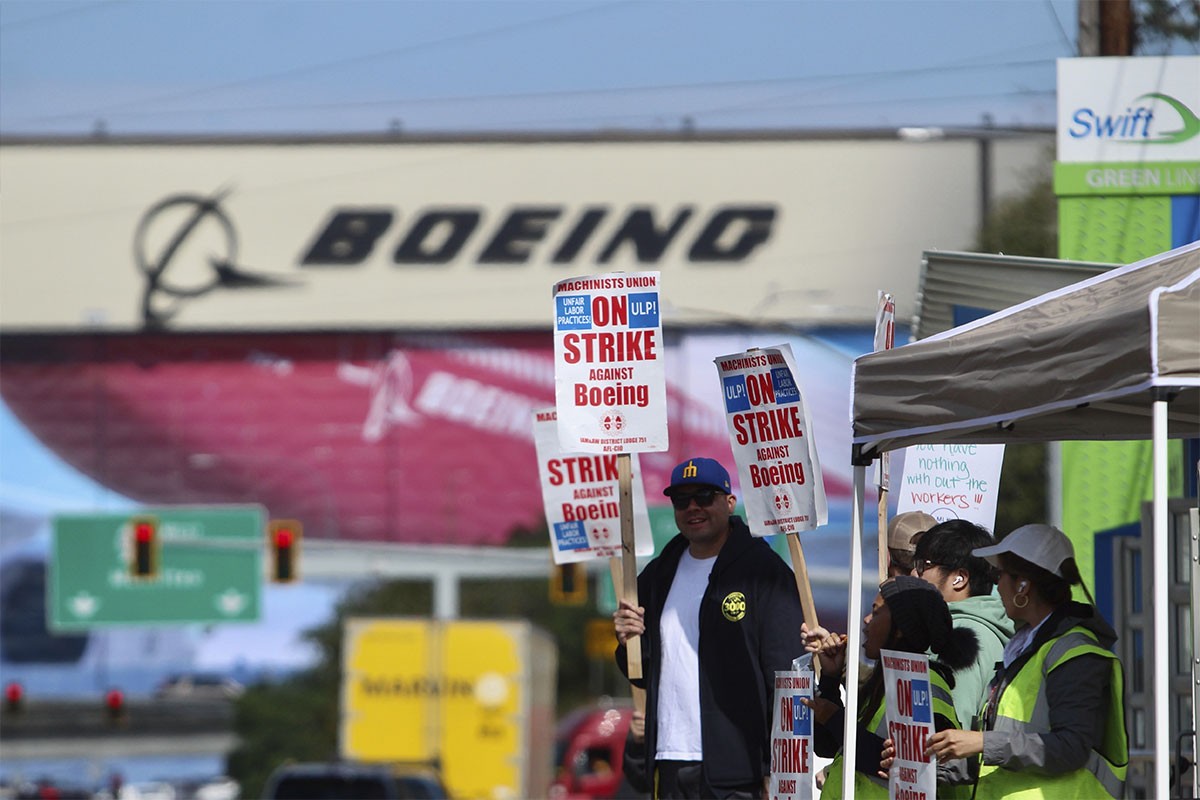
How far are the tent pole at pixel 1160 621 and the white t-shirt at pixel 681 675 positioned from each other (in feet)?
8.92

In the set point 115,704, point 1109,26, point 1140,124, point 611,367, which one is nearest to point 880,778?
point 611,367

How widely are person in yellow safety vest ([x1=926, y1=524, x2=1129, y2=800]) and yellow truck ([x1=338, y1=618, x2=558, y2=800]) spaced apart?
60.9 ft

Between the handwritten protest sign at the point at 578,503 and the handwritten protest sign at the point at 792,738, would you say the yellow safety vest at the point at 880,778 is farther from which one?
the handwritten protest sign at the point at 578,503

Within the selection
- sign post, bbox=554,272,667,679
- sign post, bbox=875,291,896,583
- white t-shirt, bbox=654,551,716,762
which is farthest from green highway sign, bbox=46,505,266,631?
sign post, bbox=875,291,896,583

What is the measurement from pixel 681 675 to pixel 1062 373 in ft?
8.48

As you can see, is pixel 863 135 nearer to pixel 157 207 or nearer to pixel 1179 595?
pixel 157 207

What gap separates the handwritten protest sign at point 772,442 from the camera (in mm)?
7570

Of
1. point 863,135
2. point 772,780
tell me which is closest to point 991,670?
point 772,780

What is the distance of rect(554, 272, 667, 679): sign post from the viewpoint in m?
8.30

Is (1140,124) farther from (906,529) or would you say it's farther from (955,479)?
(906,529)

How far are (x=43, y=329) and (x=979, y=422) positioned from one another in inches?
2501

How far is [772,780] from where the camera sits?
7.53m

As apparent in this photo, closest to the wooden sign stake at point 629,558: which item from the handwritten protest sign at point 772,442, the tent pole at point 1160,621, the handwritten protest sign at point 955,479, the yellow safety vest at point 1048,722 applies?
the handwritten protest sign at point 772,442

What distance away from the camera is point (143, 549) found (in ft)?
111
